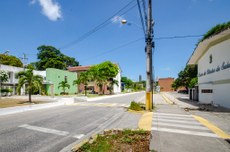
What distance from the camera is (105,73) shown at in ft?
174

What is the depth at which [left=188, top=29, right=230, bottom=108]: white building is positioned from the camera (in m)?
15.9

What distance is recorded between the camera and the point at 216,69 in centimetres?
1841

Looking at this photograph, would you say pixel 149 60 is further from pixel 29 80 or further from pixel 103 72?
pixel 103 72

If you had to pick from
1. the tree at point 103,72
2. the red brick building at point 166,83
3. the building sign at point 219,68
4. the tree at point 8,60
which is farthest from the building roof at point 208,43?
the red brick building at point 166,83

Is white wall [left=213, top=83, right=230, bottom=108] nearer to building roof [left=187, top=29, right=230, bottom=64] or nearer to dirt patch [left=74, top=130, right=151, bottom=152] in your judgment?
building roof [left=187, top=29, right=230, bottom=64]

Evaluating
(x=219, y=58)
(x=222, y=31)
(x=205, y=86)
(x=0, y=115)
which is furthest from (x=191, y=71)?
(x=0, y=115)

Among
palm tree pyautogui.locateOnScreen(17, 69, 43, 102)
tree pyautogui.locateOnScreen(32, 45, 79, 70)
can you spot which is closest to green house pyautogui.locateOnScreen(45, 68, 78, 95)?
tree pyautogui.locateOnScreen(32, 45, 79, 70)

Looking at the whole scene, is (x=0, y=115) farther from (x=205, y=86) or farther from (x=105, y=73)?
(x=105, y=73)

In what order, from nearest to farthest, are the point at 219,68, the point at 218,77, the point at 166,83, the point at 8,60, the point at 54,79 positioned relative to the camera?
the point at 219,68
the point at 218,77
the point at 54,79
the point at 8,60
the point at 166,83

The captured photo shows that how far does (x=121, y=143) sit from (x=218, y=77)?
50.9 feet

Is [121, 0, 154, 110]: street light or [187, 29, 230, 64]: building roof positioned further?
[187, 29, 230, 64]: building roof

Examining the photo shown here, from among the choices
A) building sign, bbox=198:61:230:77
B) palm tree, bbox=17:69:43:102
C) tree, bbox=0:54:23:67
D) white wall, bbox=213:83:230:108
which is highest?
tree, bbox=0:54:23:67

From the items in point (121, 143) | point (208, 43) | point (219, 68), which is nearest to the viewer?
point (121, 143)

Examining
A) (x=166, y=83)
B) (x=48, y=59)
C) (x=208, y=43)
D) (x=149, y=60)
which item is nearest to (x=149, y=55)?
(x=149, y=60)
